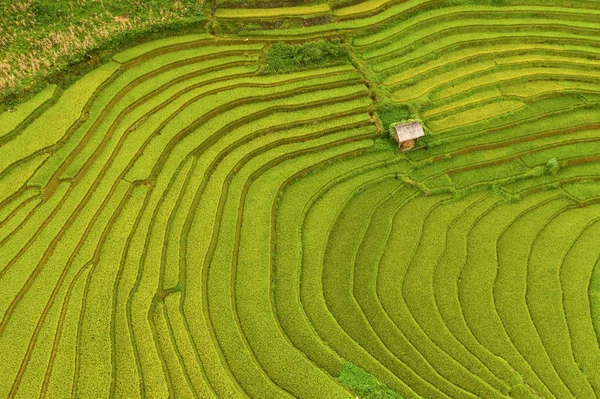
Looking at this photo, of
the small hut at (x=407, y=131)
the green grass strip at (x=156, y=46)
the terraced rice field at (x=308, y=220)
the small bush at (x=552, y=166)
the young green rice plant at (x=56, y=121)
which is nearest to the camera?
the terraced rice field at (x=308, y=220)

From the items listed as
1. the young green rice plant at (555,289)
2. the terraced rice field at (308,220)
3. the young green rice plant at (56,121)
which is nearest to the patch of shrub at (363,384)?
the terraced rice field at (308,220)

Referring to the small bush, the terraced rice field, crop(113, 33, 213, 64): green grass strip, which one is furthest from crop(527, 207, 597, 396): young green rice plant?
crop(113, 33, 213, 64): green grass strip

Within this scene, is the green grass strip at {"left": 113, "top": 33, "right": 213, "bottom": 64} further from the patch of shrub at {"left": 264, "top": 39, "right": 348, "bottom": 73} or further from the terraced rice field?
the patch of shrub at {"left": 264, "top": 39, "right": 348, "bottom": 73}

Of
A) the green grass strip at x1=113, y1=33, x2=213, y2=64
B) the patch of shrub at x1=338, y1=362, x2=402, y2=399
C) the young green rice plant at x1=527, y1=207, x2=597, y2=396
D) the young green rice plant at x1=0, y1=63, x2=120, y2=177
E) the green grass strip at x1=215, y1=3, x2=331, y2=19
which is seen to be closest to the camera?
the patch of shrub at x1=338, y1=362, x2=402, y2=399

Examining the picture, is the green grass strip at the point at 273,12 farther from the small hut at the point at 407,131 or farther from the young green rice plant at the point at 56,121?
the small hut at the point at 407,131

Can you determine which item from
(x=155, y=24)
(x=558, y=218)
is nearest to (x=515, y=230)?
(x=558, y=218)
